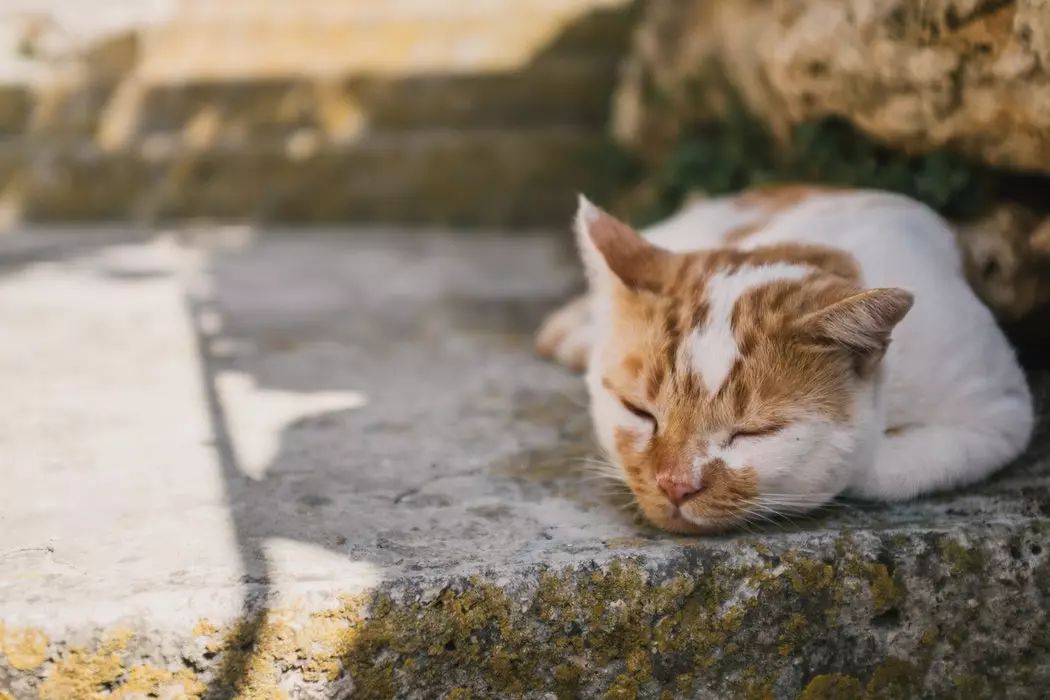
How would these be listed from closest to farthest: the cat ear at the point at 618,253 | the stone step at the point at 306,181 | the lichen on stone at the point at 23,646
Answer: the lichen on stone at the point at 23,646 → the cat ear at the point at 618,253 → the stone step at the point at 306,181

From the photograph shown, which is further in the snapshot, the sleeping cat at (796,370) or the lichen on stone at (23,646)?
the sleeping cat at (796,370)

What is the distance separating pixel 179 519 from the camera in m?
1.88

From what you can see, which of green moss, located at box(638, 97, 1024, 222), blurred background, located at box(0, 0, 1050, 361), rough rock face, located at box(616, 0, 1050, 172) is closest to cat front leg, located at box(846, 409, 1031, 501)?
rough rock face, located at box(616, 0, 1050, 172)

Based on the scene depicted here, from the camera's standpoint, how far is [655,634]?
1.72 meters

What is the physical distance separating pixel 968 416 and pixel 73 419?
7.25ft

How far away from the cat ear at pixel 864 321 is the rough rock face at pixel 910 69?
81 cm

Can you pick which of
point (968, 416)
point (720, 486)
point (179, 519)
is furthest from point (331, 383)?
point (968, 416)

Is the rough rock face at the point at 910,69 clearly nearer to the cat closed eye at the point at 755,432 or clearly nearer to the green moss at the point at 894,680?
the cat closed eye at the point at 755,432

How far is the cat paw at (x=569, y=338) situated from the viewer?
3.07 m

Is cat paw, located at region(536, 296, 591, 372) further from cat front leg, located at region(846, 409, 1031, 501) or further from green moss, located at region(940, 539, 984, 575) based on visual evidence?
green moss, located at region(940, 539, 984, 575)

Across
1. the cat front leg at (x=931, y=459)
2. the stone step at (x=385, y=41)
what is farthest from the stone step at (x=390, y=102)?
the cat front leg at (x=931, y=459)

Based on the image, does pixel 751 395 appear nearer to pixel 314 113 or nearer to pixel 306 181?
pixel 306 181

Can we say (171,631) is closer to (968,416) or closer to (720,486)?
(720,486)

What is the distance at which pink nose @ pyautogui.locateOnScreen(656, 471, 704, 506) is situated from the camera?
182 cm
